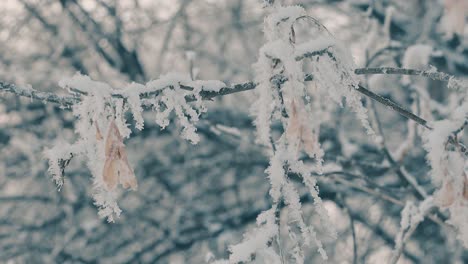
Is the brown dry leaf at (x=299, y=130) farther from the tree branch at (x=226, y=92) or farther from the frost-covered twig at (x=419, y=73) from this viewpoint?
the frost-covered twig at (x=419, y=73)

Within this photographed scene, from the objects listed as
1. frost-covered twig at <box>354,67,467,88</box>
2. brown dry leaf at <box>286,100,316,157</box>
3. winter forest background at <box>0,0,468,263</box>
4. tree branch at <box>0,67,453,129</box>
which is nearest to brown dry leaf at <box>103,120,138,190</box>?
tree branch at <box>0,67,453,129</box>

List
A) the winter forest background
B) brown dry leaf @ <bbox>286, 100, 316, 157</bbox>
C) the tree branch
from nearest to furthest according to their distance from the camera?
brown dry leaf @ <bbox>286, 100, 316, 157</bbox> → the tree branch → the winter forest background

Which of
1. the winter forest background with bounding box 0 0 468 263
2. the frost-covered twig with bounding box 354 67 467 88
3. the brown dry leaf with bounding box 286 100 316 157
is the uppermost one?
the winter forest background with bounding box 0 0 468 263

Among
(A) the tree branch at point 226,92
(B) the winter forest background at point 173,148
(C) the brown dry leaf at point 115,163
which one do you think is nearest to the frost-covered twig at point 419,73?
(A) the tree branch at point 226,92

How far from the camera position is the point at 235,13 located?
669 cm

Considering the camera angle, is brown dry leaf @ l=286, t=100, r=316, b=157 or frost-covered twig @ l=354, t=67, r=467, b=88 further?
frost-covered twig @ l=354, t=67, r=467, b=88

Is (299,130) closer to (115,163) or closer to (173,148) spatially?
(115,163)

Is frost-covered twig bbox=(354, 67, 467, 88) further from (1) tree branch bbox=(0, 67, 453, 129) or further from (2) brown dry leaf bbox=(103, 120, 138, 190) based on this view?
(2) brown dry leaf bbox=(103, 120, 138, 190)

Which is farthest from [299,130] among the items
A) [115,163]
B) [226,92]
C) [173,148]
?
[173,148]

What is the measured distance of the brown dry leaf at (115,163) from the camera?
1273 millimetres

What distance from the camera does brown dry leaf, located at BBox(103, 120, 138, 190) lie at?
1.27 meters

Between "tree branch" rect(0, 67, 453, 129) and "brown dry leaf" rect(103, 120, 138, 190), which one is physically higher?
"tree branch" rect(0, 67, 453, 129)

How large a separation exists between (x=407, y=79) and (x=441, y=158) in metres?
1.83

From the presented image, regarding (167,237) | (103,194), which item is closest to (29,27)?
(167,237)
